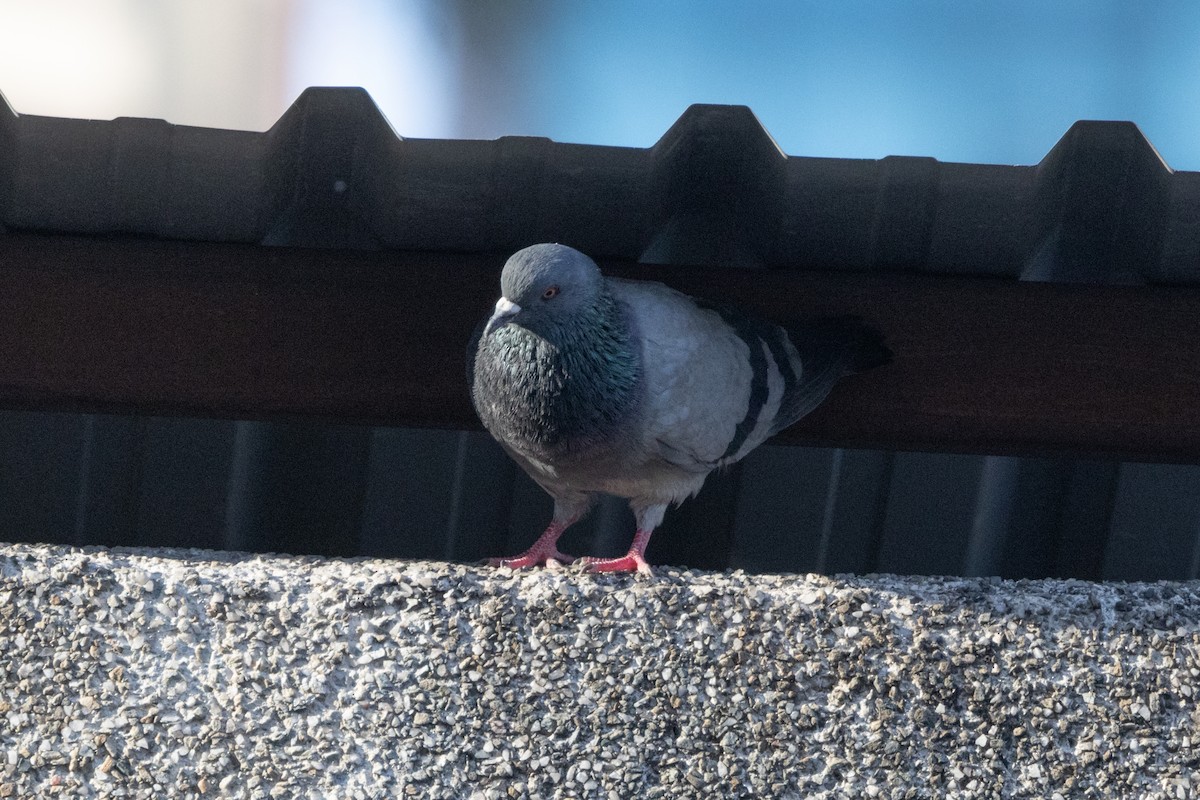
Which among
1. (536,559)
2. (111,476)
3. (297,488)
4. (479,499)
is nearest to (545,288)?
(536,559)

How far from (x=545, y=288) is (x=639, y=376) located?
0.24 m

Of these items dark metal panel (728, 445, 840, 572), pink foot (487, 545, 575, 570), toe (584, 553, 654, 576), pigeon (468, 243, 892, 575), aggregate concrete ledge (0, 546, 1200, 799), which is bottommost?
aggregate concrete ledge (0, 546, 1200, 799)

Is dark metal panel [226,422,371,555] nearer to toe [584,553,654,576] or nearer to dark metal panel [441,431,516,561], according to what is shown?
dark metal panel [441,431,516,561]

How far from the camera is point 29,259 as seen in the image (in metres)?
1.56

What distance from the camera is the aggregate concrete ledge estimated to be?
4.37 feet

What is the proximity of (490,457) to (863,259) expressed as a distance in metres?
1.02

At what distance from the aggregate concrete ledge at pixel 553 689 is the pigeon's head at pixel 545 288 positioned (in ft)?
1.17

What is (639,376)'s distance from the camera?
5.35 ft

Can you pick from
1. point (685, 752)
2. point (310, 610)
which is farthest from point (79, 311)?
point (685, 752)

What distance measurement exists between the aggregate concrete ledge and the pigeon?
0.69 feet

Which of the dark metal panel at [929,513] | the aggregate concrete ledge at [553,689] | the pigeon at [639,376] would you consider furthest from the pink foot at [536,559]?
the dark metal panel at [929,513]

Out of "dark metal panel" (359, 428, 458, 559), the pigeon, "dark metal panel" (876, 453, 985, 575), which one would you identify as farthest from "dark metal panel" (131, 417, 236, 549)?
"dark metal panel" (876, 453, 985, 575)

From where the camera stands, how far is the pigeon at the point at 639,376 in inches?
62.0

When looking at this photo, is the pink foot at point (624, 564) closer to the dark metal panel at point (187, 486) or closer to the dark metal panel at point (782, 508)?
the dark metal panel at point (782, 508)
